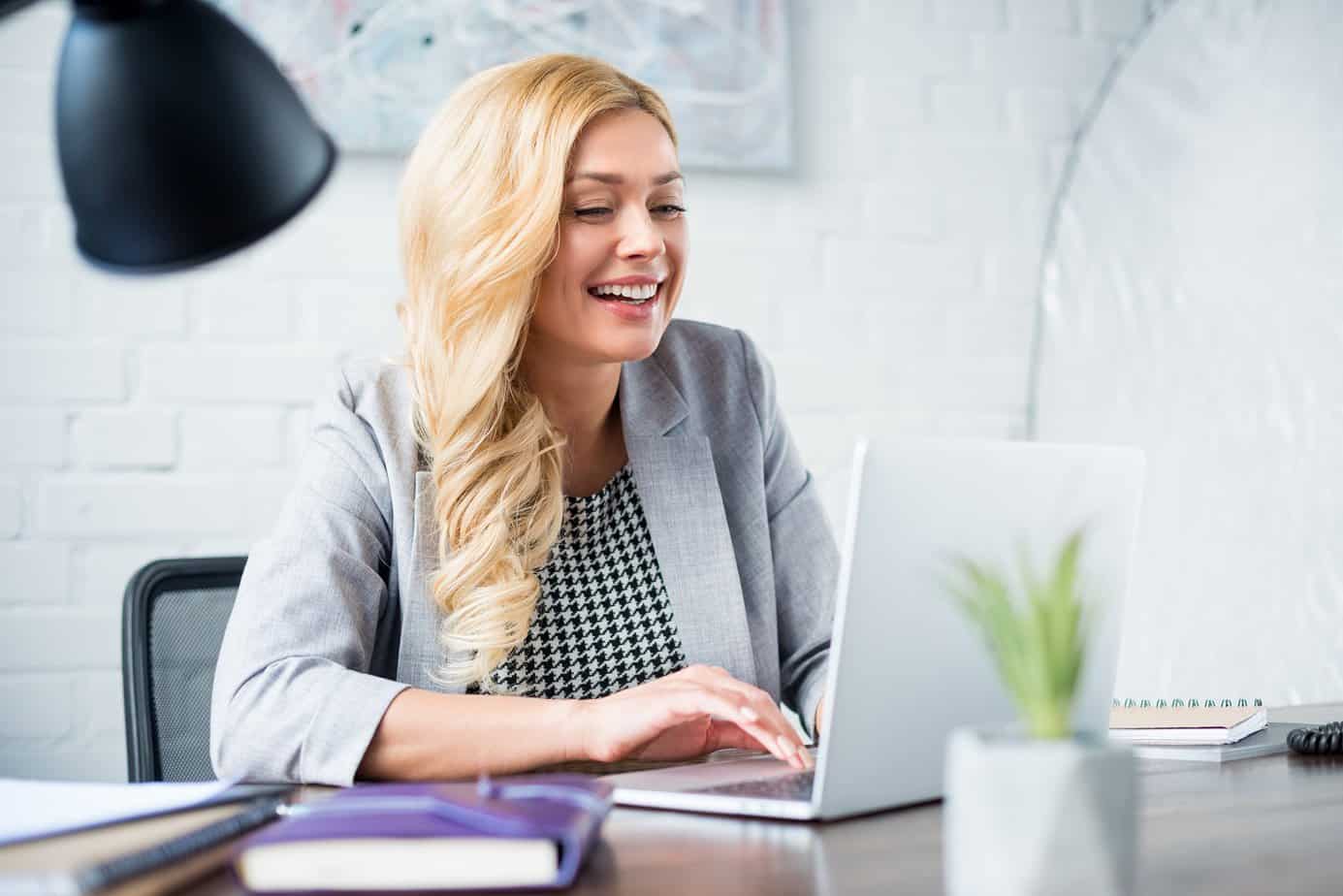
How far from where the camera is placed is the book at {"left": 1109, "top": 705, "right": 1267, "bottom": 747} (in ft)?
4.20

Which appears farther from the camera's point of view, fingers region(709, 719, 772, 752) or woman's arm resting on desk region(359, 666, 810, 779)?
fingers region(709, 719, 772, 752)

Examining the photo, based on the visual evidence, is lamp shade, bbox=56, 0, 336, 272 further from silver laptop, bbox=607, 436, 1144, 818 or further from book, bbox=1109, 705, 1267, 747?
book, bbox=1109, 705, 1267, 747

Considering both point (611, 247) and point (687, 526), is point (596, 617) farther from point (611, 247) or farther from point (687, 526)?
point (611, 247)

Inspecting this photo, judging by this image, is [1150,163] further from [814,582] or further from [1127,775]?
[1127,775]

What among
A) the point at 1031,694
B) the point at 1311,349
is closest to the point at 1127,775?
the point at 1031,694

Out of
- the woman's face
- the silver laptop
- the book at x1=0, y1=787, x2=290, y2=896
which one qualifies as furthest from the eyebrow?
the book at x1=0, y1=787, x2=290, y2=896

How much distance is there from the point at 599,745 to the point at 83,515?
4.35 feet

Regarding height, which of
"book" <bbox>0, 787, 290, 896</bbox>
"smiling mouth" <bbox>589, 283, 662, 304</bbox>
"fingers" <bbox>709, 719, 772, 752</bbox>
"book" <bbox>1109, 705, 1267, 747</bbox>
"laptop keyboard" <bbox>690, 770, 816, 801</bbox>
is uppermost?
"smiling mouth" <bbox>589, 283, 662, 304</bbox>

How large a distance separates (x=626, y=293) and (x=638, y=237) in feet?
0.23

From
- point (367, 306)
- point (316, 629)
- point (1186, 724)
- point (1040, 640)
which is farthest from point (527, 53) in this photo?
point (1040, 640)

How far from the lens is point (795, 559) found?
178 centimetres

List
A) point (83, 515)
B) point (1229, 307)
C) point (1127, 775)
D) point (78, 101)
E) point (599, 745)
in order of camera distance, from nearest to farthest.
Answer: point (1127, 775) → point (78, 101) → point (599, 745) → point (83, 515) → point (1229, 307)

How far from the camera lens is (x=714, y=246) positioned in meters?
2.54

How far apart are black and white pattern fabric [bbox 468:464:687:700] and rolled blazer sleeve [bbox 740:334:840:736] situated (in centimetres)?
18
